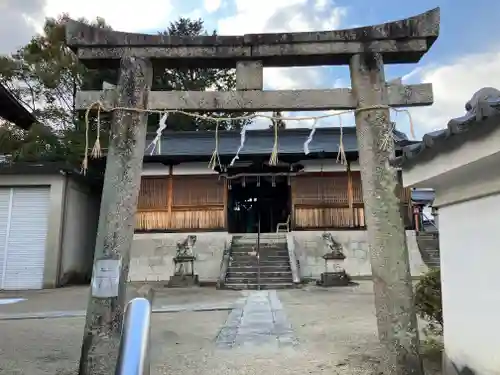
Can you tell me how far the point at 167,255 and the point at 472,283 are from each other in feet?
47.0

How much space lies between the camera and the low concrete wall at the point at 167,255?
17.1m

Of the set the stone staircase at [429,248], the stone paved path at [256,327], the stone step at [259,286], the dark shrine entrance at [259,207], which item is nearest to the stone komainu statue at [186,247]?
the stone step at [259,286]

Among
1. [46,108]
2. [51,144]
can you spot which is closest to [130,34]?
[51,144]

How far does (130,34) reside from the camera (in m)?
4.66

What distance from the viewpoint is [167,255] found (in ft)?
57.0

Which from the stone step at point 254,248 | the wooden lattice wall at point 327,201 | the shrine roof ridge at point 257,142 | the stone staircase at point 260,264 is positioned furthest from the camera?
the shrine roof ridge at point 257,142

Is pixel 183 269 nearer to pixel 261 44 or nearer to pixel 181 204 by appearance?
pixel 181 204

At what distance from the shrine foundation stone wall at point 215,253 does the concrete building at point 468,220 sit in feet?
40.2

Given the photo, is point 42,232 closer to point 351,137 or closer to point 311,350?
point 311,350

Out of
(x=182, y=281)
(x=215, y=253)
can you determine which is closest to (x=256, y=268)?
(x=215, y=253)

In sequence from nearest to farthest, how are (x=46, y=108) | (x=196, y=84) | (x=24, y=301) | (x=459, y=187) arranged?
A: (x=459, y=187), (x=24, y=301), (x=46, y=108), (x=196, y=84)

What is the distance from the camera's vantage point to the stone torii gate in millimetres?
4246

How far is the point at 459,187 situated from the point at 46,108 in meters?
23.6

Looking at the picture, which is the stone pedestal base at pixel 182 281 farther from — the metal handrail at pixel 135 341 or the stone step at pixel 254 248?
the metal handrail at pixel 135 341
